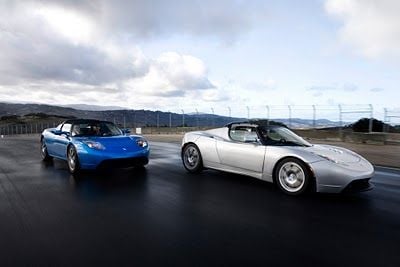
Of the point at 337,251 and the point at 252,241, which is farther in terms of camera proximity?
the point at 252,241

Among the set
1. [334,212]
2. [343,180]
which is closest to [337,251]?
[334,212]

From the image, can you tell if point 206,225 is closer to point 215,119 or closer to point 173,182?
point 173,182

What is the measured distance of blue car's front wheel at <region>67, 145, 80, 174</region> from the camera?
318 inches

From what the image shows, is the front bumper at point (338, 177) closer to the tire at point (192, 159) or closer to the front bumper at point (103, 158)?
the tire at point (192, 159)

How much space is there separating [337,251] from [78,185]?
4.97 metres

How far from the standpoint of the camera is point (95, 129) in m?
9.23

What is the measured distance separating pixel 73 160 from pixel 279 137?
468 centimetres

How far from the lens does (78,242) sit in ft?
12.2

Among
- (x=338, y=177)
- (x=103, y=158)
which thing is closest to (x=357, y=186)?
(x=338, y=177)

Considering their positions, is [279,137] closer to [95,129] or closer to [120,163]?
[120,163]

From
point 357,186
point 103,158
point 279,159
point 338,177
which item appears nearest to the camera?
point 338,177

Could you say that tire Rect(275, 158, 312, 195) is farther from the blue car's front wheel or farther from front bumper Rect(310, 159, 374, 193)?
the blue car's front wheel


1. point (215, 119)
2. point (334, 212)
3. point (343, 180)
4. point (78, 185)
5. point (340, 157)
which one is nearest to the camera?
point (334, 212)

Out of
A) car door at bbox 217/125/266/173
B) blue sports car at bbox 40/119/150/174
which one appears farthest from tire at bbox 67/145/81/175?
car door at bbox 217/125/266/173
